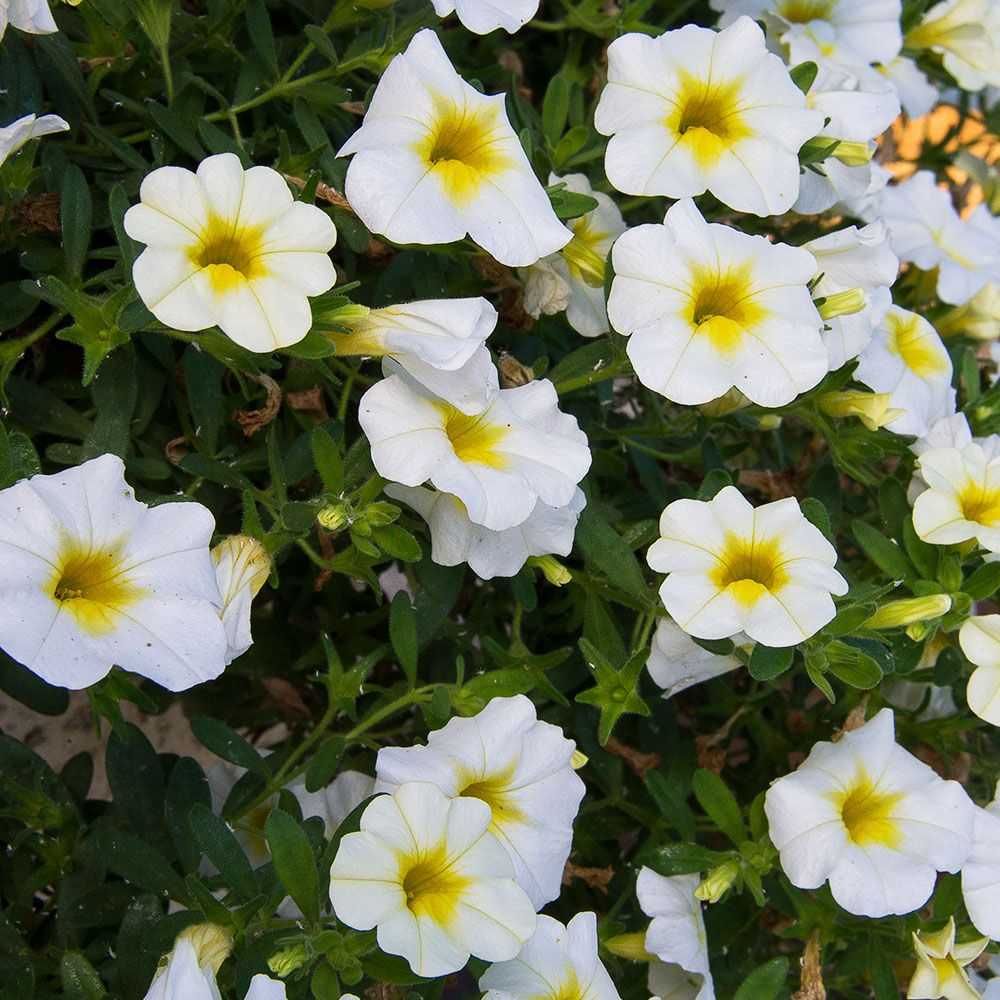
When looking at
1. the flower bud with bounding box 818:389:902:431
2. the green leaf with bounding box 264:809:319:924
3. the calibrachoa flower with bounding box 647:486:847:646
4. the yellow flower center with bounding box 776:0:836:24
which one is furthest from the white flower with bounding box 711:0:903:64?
the green leaf with bounding box 264:809:319:924

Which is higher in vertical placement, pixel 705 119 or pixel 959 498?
pixel 705 119

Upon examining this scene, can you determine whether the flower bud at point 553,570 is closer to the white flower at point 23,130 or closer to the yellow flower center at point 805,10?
the white flower at point 23,130

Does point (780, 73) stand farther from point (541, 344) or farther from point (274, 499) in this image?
point (274, 499)

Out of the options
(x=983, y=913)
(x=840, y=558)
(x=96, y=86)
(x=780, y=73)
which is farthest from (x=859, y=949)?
(x=96, y=86)

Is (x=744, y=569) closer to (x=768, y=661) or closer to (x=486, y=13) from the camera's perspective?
(x=768, y=661)

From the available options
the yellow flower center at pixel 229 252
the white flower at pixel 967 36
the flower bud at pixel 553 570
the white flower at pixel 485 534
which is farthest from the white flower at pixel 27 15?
the white flower at pixel 967 36

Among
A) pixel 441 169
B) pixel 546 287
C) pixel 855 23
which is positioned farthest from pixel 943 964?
pixel 855 23
